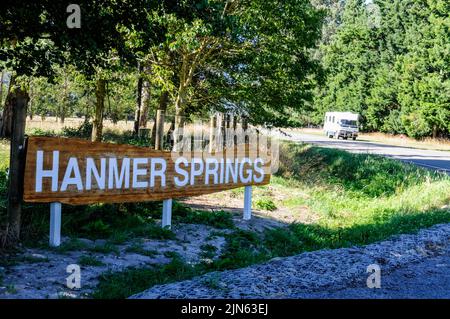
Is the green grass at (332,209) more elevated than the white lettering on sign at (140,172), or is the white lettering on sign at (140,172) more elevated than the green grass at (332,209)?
the white lettering on sign at (140,172)

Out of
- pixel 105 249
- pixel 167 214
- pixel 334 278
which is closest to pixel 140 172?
pixel 167 214

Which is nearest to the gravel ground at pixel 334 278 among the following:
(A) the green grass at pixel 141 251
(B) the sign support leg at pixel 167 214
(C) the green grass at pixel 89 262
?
(C) the green grass at pixel 89 262

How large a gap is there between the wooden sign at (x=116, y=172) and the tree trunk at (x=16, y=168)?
14cm

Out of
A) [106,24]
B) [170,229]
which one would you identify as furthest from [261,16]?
[170,229]

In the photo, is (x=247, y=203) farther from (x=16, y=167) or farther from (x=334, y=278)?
(x=16, y=167)

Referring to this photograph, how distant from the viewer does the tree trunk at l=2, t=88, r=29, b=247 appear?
246 inches

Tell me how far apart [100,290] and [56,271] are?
74cm

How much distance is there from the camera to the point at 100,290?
5.14 metres

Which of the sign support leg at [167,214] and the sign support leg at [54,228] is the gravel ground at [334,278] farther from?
the sign support leg at [167,214]

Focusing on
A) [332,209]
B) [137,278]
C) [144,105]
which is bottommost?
[332,209]

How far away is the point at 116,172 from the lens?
7348 millimetres

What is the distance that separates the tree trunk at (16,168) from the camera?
20.5 ft

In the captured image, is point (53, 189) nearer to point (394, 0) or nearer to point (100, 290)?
point (100, 290)

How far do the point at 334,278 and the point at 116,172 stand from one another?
3639 millimetres
